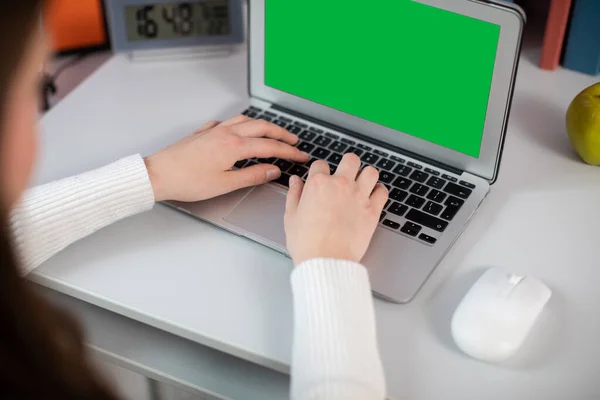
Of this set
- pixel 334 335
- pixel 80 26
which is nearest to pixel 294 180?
pixel 334 335

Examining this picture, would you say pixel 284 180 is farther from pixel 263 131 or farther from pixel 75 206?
pixel 75 206

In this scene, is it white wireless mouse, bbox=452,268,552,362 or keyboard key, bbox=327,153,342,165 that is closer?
white wireless mouse, bbox=452,268,552,362

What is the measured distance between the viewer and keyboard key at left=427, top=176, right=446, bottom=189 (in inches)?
36.3

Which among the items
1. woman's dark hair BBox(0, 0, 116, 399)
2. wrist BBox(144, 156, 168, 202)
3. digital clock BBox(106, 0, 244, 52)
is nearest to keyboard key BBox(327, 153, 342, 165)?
wrist BBox(144, 156, 168, 202)

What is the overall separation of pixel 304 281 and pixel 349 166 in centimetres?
19

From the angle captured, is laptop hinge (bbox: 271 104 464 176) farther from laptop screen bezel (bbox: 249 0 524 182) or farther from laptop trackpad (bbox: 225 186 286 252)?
laptop trackpad (bbox: 225 186 286 252)

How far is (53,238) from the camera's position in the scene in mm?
850

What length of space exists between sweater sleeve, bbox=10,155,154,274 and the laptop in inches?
2.3

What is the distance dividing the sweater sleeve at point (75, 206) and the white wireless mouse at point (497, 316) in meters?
0.37

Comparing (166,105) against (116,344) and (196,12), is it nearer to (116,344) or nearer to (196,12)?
(196,12)

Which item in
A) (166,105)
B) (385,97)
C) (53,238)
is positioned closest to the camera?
(53,238)

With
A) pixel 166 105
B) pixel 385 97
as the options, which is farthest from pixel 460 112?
pixel 166 105

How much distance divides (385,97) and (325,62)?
9 cm

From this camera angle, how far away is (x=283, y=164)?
0.96 meters
